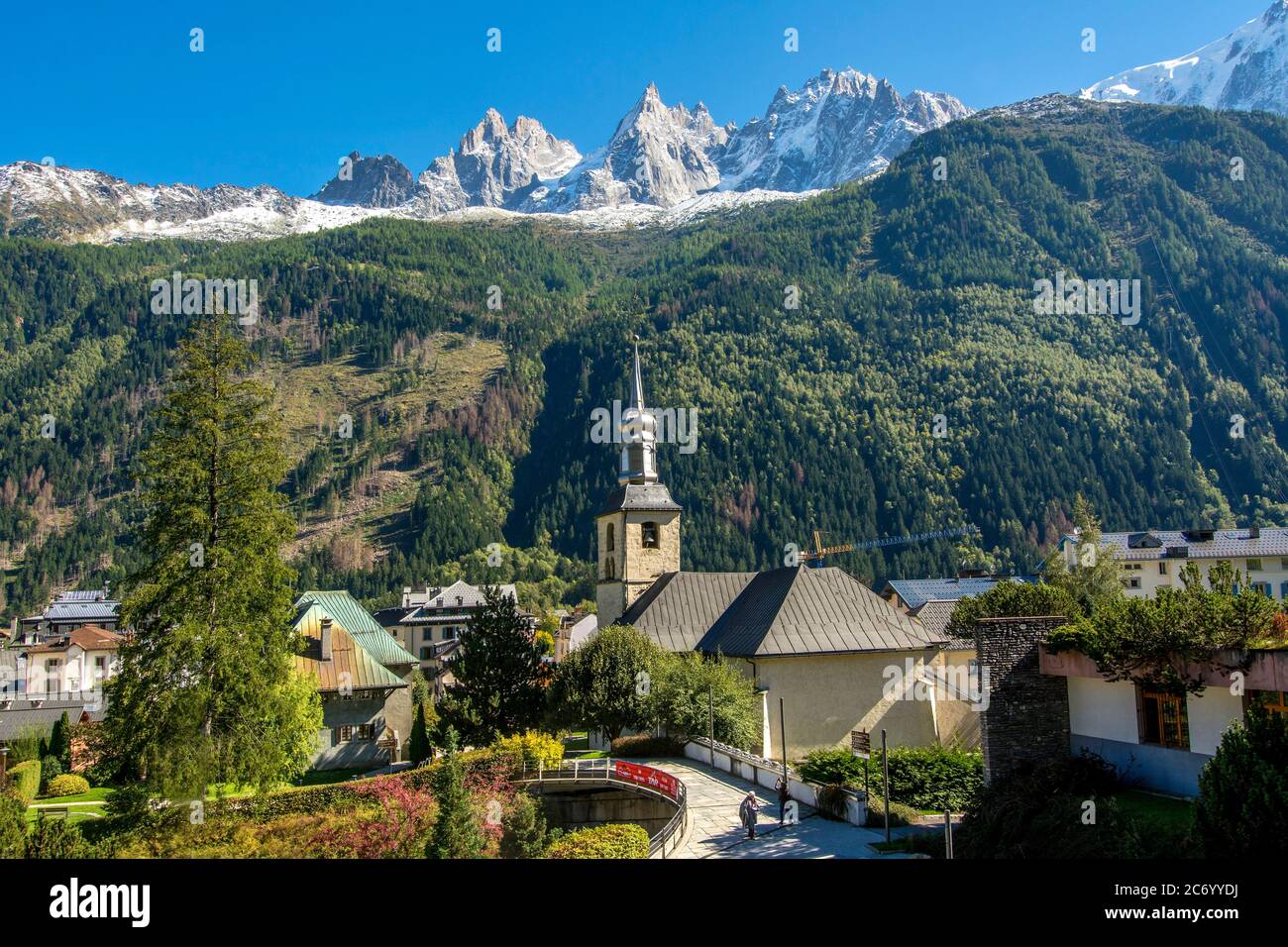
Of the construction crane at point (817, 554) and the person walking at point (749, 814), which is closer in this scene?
the person walking at point (749, 814)

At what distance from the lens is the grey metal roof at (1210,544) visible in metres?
84.8

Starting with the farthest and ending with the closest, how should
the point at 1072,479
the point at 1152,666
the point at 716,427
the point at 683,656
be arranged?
the point at 716,427
the point at 1072,479
the point at 683,656
the point at 1152,666

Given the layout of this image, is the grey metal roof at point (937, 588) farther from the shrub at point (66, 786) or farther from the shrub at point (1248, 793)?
the shrub at point (1248, 793)

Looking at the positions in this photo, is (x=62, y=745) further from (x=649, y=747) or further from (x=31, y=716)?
(x=649, y=747)

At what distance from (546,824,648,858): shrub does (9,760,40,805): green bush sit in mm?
25021

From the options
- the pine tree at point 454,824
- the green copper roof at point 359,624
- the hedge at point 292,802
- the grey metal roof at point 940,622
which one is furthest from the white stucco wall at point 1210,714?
the green copper roof at point 359,624

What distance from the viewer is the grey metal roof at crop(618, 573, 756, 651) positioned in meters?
49.1

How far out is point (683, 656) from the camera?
43.9 m

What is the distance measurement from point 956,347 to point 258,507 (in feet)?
613

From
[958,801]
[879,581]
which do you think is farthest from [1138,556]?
→ [958,801]

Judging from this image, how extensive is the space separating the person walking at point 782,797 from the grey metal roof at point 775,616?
11.1 metres

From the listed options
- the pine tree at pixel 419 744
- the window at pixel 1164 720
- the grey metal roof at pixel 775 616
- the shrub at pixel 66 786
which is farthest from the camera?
the shrub at pixel 66 786

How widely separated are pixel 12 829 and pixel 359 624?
47250 mm
